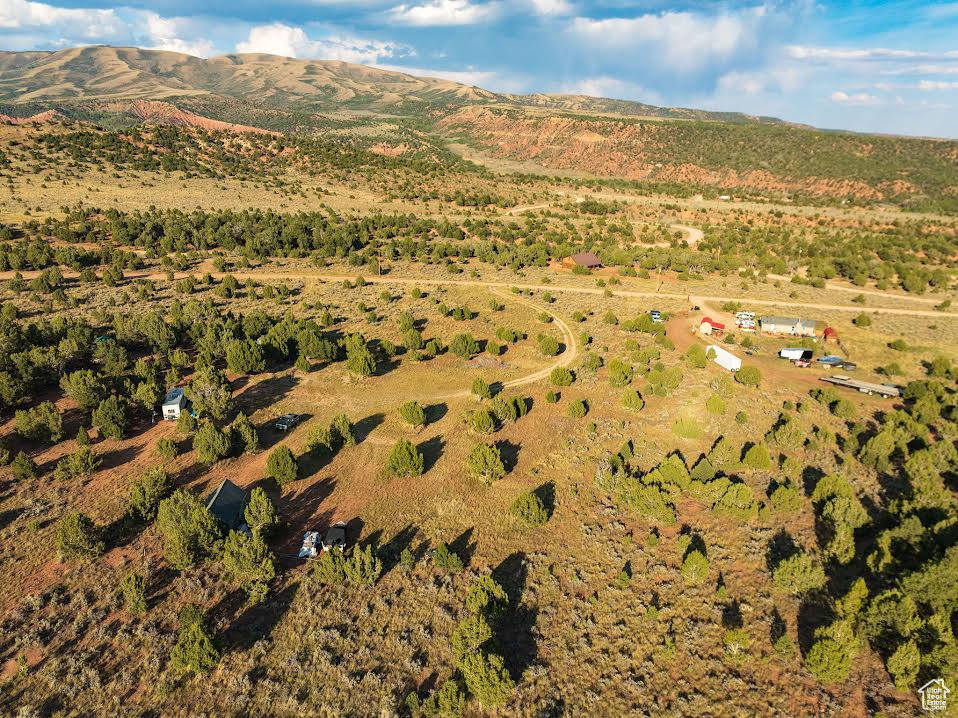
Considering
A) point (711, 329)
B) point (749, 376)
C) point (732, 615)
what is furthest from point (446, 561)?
point (711, 329)

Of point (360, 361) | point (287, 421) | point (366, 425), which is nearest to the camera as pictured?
point (287, 421)

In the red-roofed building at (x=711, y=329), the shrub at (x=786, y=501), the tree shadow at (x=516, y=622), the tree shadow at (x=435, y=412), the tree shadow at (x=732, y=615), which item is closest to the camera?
the tree shadow at (x=516, y=622)

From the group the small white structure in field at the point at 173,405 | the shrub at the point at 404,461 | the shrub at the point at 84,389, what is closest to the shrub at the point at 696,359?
the shrub at the point at 404,461

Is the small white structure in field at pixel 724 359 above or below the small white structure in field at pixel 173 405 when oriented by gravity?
above

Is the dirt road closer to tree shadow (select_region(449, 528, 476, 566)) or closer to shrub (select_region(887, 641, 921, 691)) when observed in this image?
tree shadow (select_region(449, 528, 476, 566))

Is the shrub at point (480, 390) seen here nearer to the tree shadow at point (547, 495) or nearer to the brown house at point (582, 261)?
the tree shadow at point (547, 495)

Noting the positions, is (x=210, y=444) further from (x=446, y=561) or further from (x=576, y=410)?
(x=576, y=410)
